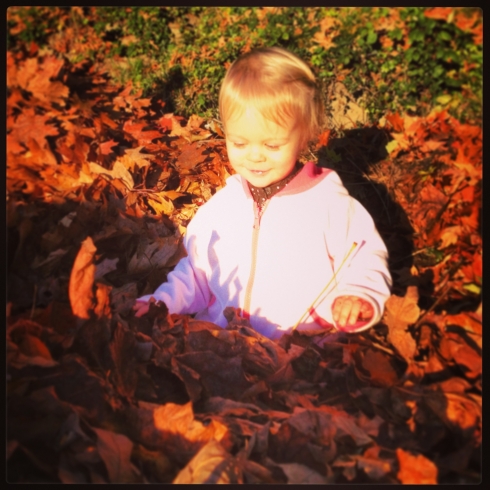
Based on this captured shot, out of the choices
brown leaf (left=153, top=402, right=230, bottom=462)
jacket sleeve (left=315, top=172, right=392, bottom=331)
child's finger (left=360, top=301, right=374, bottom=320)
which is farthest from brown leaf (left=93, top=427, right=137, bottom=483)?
child's finger (left=360, top=301, right=374, bottom=320)

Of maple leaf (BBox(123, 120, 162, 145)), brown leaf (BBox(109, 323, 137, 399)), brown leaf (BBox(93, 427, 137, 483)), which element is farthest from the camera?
maple leaf (BBox(123, 120, 162, 145))

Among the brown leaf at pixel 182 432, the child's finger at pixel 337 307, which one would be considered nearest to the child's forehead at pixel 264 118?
the child's finger at pixel 337 307

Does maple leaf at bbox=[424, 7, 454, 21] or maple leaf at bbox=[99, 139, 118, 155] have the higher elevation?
maple leaf at bbox=[424, 7, 454, 21]

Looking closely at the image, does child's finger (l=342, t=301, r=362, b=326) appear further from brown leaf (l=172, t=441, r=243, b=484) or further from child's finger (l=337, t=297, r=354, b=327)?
brown leaf (l=172, t=441, r=243, b=484)

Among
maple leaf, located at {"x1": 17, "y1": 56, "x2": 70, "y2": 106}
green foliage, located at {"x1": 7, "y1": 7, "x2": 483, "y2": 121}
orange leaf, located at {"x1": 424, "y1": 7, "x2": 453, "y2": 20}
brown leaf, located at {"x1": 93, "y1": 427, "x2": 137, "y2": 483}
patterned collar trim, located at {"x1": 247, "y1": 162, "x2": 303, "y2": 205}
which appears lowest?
brown leaf, located at {"x1": 93, "y1": 427, "x2": 137, "y2": 483}

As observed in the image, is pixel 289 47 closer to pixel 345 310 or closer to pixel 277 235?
pixel 277 235

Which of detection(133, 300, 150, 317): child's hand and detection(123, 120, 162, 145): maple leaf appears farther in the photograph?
detection(123, 120, 162, 145): maple leaf

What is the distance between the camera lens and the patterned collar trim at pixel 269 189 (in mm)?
1899

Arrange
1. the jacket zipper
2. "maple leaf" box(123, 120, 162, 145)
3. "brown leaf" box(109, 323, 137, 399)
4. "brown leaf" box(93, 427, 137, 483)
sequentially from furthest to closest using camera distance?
"maple leaf" box(123, 120, 162, 145), the jacket zipper, "brown leaf" box(109, 323, 137, 399), "brown leaf" box(93, 427, 137, 483)

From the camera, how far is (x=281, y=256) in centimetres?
191

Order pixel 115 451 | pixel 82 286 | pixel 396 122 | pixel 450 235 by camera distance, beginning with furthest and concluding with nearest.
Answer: pixel 396 122
pixel 450 235
pixel 82 286
pixel 115 451

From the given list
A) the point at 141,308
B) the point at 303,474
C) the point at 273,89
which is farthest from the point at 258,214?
the point at 303,474

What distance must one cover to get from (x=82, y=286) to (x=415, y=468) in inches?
52.7

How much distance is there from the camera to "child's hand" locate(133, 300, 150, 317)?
1.90 m
